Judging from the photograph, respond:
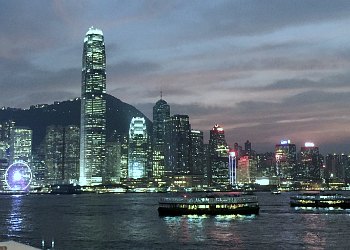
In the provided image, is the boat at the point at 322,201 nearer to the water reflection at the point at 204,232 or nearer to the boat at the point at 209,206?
the boat at the point at 209,206

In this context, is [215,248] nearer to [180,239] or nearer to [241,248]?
[241,248]

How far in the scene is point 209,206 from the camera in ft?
488

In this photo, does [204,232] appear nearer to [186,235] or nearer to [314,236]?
[186,235]

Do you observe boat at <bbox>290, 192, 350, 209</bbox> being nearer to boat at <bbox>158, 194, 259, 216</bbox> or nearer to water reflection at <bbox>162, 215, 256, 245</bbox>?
boat at <bbox>158, 194, 259, 216</bbox>

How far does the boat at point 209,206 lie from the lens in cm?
14738

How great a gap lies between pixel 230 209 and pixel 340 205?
5512 cm

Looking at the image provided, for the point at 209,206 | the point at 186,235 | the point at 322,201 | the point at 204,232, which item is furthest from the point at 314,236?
the point at 322,201

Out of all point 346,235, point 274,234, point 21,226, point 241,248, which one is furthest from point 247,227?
point 21,226

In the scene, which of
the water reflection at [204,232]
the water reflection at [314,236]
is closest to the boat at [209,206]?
the water reflection at [204,232]

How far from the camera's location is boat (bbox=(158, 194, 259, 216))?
14738 cm

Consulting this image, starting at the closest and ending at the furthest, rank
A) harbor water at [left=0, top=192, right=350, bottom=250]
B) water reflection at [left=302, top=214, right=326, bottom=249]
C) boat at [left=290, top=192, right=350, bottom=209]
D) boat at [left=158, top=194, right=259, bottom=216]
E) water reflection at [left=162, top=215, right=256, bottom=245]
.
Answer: harbor water at [left=0, top=192, right=350, bottom=250], water reflection at [left=302, top=214, right=326, bottom=249], water reflection at [left=162, top=215, right=256, bottom=245], boat at [left=158, top=194, right=259, bottom=216], boat at [left=290, top=192, right=350, bottom=209]

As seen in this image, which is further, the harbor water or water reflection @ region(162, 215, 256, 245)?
water reflection @ region(162, 215, 256, 245)

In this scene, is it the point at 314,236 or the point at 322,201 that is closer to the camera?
the point at 314,236

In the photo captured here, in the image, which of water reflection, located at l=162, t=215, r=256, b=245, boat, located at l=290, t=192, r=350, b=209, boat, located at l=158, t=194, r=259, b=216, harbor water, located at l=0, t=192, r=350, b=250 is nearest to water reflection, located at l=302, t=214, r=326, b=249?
harbor water, located at l=0, t=192, r=350, b=250
